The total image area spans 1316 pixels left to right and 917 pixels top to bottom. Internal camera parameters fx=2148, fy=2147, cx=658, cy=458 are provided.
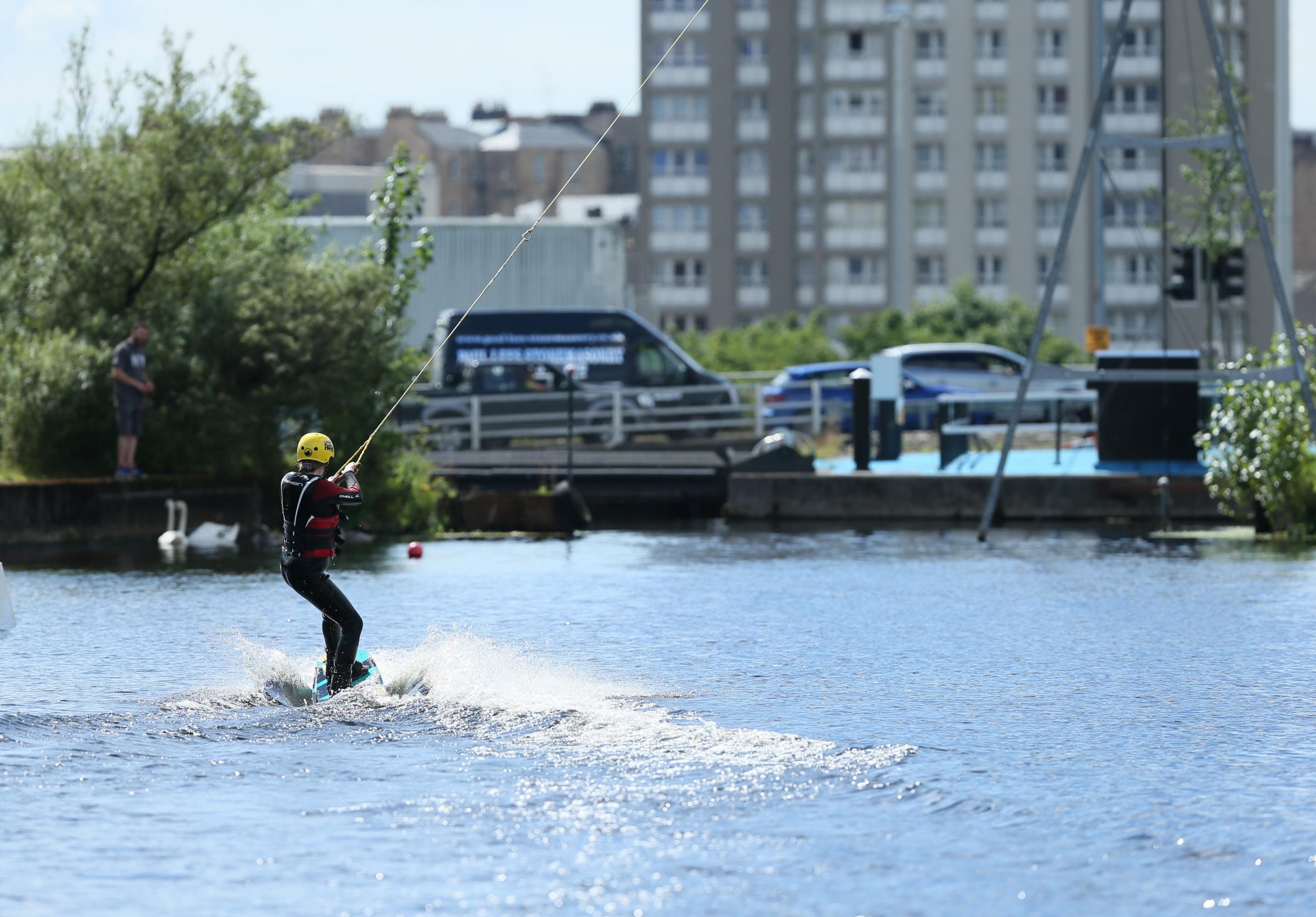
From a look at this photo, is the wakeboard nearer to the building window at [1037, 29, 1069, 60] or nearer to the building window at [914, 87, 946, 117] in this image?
the building window at [1037, 29, 1069, 60]

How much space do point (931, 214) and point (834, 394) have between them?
60.4 metres

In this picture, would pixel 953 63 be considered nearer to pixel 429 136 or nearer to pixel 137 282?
pixel 429 136

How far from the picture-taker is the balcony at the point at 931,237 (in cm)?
10038

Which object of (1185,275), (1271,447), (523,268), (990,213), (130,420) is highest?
(990,213)

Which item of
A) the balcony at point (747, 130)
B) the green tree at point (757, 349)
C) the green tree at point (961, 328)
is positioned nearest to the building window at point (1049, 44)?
the balcony at point (747, 130)

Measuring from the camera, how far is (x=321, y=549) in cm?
1219

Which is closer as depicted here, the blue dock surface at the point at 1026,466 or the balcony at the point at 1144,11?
the blue dock surface at the point at 1026,466

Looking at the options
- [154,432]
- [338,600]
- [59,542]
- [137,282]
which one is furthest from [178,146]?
[338,600]

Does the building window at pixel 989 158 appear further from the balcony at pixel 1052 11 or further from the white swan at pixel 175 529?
the white swan at pixel 175 529

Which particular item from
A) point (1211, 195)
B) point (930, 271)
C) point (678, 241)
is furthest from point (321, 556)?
point (678, 241)

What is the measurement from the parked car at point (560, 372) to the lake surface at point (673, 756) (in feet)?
60.4

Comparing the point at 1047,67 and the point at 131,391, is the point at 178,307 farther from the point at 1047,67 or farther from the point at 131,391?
the point at 1047,67

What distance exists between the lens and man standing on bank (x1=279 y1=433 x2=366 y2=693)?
1216 centimetres

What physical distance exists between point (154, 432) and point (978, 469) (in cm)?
1130
